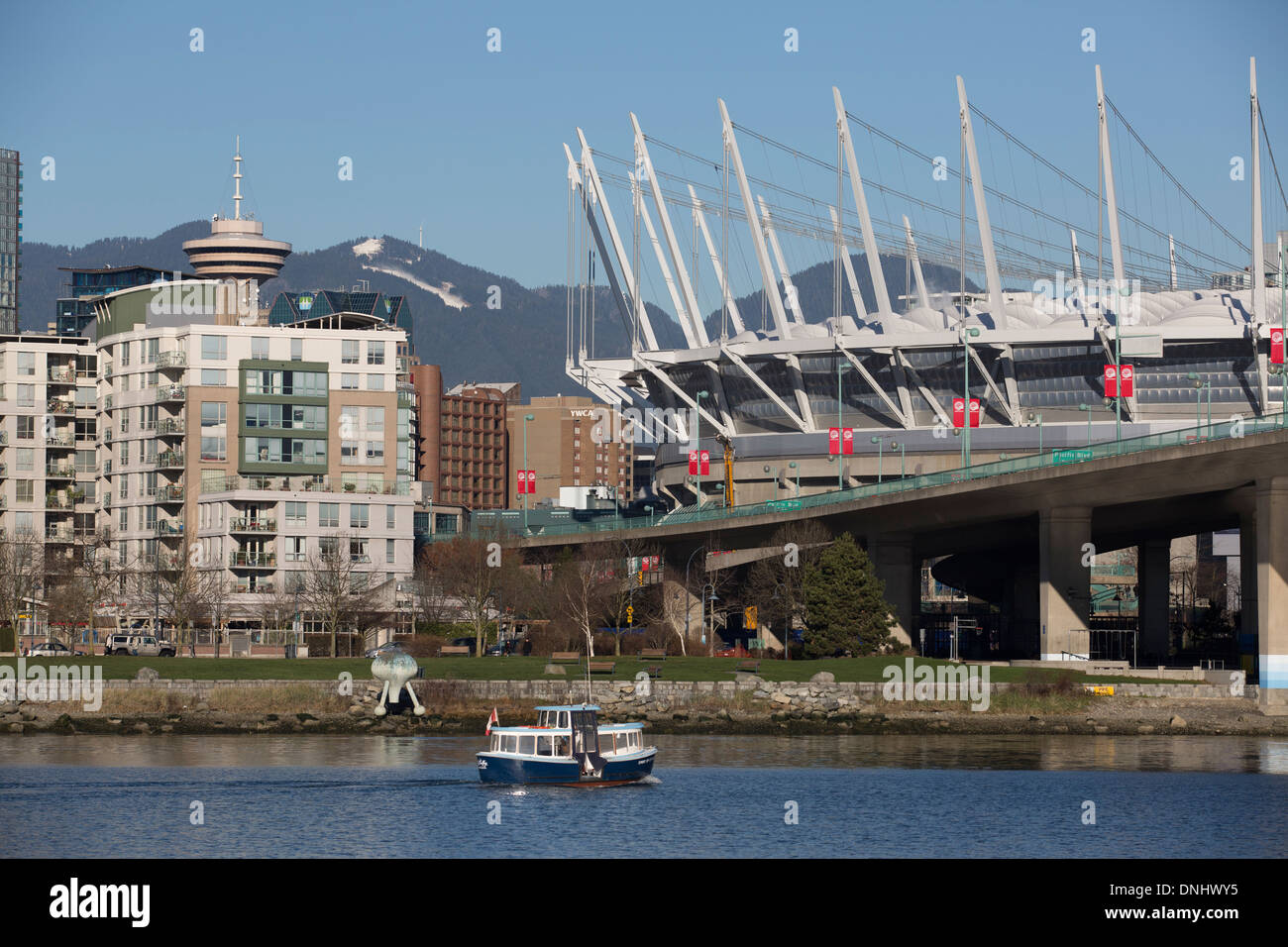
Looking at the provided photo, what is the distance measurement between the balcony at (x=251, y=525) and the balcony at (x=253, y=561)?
1.57 metres

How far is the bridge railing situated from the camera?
78.9 meters

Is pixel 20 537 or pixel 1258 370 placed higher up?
pixel 1258 370

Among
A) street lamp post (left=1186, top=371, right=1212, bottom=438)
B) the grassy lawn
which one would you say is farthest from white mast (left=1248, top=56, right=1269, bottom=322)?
the grassy lawn

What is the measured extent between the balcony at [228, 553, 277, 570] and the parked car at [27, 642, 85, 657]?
50.9ft

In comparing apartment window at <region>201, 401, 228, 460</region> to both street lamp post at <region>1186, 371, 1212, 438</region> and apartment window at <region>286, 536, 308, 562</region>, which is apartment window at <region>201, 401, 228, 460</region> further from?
street lamp post at <region>1186, 371, 1212, 438</region>

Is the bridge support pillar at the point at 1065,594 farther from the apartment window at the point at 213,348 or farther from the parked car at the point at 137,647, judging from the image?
the apartment window at the point at 213,348

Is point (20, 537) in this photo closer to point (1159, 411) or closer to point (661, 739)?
point (661, 739)

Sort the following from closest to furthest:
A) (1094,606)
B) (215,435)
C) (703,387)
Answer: (215,435) < (703,387) < (1094,606)

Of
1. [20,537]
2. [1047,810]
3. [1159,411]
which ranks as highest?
[1159,411]

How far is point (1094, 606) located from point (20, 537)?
114 metres
